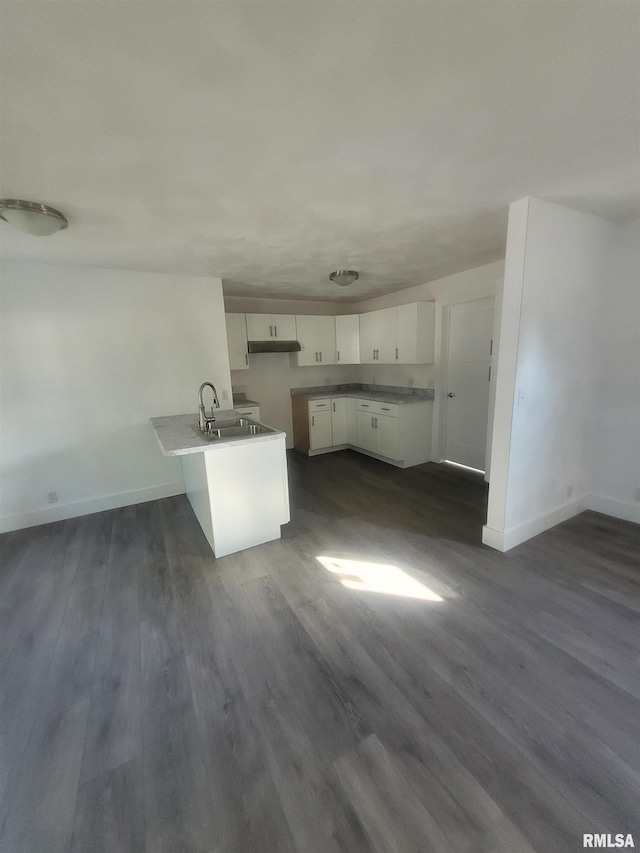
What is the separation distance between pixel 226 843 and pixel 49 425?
11.2 ft

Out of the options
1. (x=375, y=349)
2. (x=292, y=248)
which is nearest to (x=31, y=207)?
(x=292, y=248)

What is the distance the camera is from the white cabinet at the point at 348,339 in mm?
5164

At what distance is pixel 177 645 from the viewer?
1.81 meters

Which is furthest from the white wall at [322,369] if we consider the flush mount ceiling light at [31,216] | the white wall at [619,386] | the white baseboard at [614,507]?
the flush mount ceiling light at [31,216]

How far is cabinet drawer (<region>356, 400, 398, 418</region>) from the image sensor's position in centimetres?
441

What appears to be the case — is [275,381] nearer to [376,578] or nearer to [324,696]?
[376,578]

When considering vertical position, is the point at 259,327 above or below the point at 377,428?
above

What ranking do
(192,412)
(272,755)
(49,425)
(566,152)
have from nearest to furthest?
(272,755), (566,152), (49,425), (192,412)

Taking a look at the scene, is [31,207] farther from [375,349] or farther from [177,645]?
[375,349]

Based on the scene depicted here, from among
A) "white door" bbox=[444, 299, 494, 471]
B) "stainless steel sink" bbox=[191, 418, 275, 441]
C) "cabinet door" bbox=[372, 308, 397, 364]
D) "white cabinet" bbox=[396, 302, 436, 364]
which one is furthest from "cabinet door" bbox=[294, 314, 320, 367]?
"stainless steel sink" bbox=[191, 418, 275, 441]

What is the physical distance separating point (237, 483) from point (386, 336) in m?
3.18

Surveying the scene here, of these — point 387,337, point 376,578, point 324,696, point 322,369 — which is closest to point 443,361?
point 387,337

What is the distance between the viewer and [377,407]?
15.4ft

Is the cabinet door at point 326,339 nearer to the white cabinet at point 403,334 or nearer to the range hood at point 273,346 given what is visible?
the range hood at point 273,346
